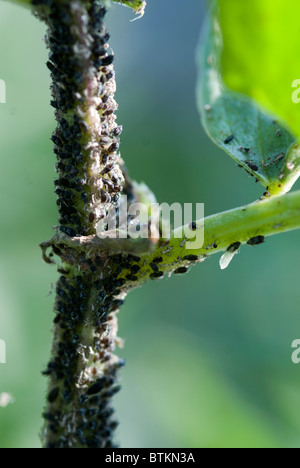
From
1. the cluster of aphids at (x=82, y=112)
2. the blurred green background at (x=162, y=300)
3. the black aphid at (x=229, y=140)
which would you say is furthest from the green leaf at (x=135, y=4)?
the blurred green background at (x=162, y=300)

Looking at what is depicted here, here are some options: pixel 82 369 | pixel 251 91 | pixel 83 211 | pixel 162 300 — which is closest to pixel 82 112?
pixel 83 211

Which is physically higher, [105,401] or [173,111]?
[173,111]

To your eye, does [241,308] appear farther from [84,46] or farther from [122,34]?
[84,46]

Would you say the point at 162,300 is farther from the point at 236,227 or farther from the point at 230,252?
the point at 236,227

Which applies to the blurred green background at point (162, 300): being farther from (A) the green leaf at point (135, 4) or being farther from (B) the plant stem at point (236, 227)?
(A) the green leaf at point (135, 4)

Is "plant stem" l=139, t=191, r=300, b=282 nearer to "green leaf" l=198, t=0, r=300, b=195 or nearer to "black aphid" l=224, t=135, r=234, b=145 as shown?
"green leaf" l=198, t=0, r=300, b=195

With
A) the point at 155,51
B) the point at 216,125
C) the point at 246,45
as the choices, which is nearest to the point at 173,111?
the point at 155,51

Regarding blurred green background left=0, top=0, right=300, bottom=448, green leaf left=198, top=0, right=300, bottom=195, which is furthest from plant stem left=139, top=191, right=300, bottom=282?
blurred green background left=0, top=0, right=300, bottom=448

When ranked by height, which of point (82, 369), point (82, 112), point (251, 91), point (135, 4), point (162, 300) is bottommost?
point (82, 369)
